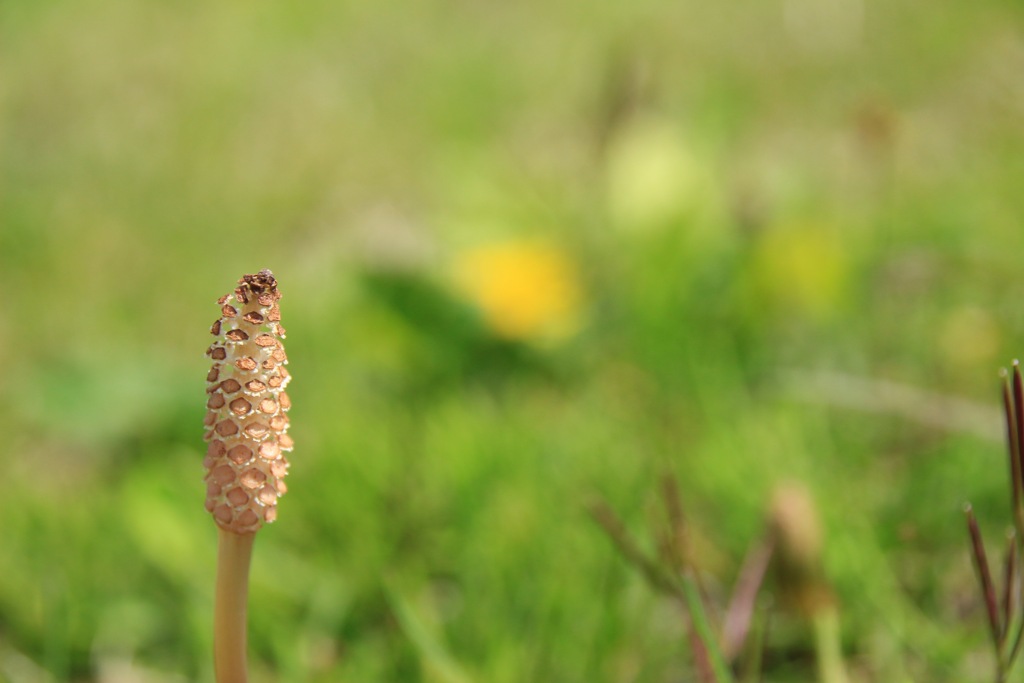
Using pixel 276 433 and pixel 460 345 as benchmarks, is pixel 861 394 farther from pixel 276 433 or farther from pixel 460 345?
pixel 276 433

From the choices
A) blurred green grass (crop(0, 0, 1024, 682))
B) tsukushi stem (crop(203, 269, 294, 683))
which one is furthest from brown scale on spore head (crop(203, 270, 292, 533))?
blurred green grass (crop(0, 0, 1024, 682))

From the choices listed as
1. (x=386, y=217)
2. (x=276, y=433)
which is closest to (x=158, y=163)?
(x=386, y=217)

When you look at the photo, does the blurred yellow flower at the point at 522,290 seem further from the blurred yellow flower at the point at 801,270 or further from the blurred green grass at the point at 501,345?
the blurred yellow flower at the point at 801,270

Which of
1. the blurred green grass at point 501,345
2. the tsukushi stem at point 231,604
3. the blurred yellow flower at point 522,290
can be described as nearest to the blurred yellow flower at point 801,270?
the blurred green grass at point 501,345

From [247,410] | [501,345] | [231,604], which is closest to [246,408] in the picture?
[247,410]

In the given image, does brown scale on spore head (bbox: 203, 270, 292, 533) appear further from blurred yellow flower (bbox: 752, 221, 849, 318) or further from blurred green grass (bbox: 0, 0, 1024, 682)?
blurred yellow flower (bbox: 752, 221, 849, 318)
